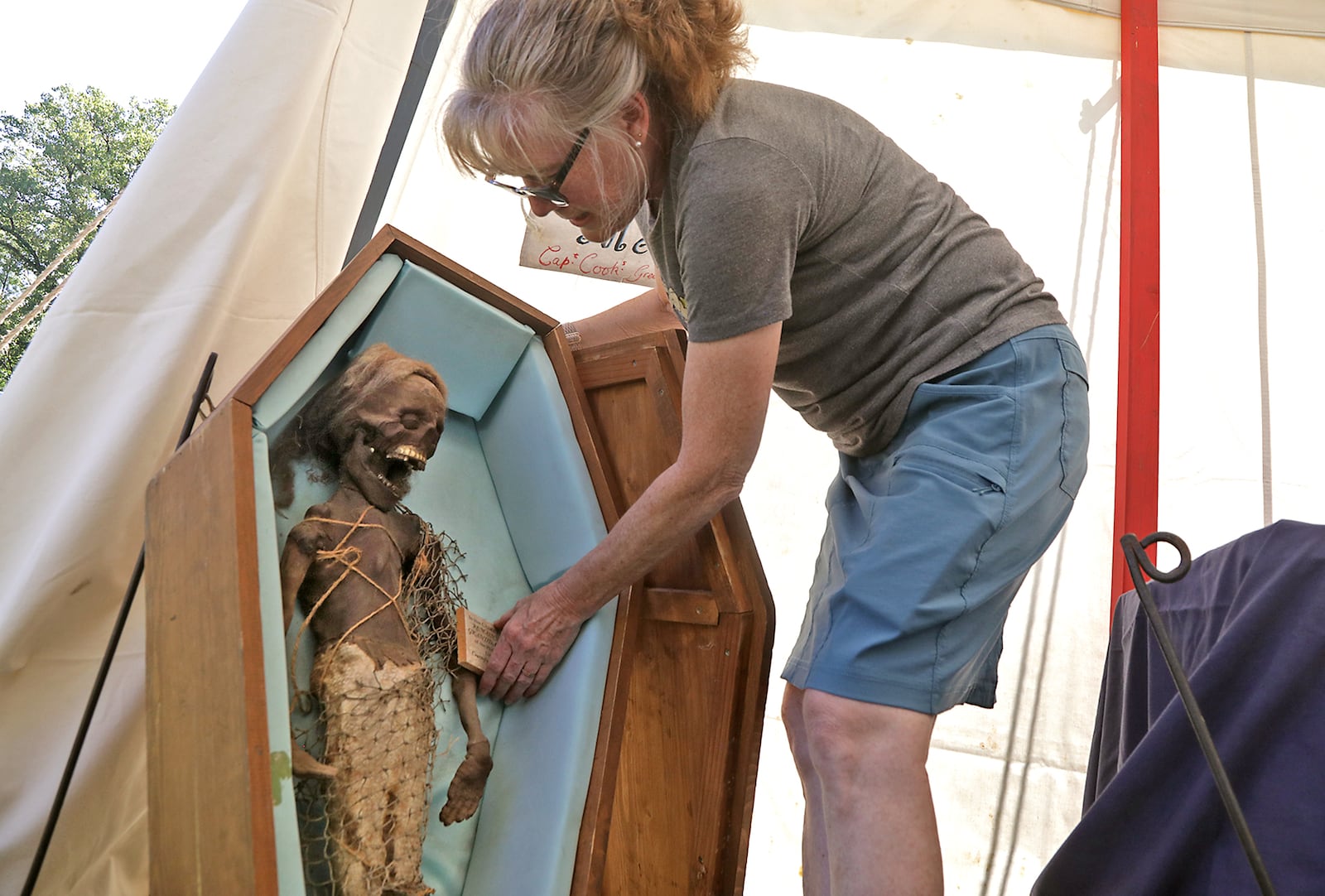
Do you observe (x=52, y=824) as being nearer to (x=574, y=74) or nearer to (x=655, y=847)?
(x=655, y=847)

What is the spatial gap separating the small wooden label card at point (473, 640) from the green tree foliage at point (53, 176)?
117 centimetres

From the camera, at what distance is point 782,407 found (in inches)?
92.3

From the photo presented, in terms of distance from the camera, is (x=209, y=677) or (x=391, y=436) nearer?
(x=209, y=677)

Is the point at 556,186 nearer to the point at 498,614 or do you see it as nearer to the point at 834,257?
the point at 834,257

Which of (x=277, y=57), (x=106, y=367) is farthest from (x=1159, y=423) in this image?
(x=106, y=367)

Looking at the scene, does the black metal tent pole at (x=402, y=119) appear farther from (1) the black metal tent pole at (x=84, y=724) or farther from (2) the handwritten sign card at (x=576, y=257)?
(1) the black metal tent pole at (x=84, y=724)

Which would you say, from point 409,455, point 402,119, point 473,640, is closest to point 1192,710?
point 473,640

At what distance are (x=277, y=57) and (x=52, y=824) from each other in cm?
127

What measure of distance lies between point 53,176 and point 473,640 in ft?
4.36

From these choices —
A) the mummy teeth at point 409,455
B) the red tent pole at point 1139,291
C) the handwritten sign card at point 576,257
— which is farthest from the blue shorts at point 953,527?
the handwritten sign card at point 576,257

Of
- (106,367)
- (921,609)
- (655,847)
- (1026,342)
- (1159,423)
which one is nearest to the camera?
(921,609)

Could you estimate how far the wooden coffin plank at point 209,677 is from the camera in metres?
0.84

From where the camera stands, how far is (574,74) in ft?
3.22

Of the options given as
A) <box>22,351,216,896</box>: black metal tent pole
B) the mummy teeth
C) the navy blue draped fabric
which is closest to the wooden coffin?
the mummy teeth
